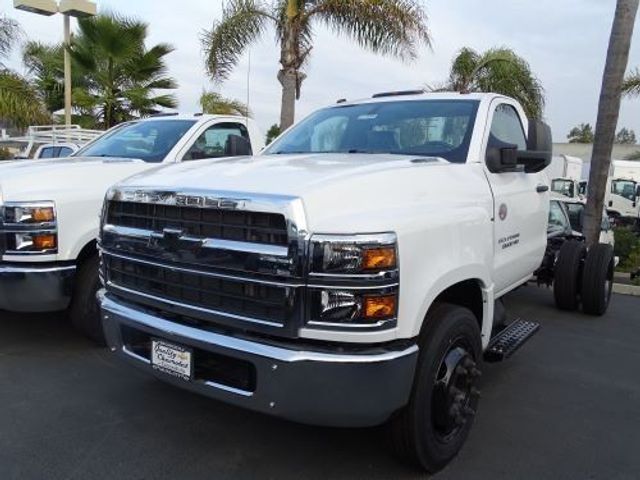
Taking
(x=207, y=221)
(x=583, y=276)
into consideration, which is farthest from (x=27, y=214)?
(x=583, y=276)

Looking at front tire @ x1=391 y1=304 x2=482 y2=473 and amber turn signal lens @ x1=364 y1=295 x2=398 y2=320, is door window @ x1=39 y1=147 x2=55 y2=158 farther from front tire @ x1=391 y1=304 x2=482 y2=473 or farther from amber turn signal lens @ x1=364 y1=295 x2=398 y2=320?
amber turn signal lens @ x1=364 y1=295 x2=398 y2=320

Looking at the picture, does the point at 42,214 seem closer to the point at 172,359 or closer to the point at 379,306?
the point at 172,359

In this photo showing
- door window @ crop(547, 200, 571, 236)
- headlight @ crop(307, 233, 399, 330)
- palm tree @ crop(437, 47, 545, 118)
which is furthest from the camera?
palm tree @ crop(437, 47, 545, 118)

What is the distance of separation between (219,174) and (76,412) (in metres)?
1.86

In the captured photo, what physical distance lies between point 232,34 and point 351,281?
11655mm

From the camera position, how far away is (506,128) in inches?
185

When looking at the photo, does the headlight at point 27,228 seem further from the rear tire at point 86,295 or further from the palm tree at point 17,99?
the palm tree at point 17,99

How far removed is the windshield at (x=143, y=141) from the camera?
20.2 ft

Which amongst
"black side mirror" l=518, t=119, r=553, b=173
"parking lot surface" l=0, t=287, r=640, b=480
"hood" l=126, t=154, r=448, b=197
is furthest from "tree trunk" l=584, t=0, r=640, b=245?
"hood" l=126, t=154, r=448, b=197

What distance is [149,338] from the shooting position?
3.37m

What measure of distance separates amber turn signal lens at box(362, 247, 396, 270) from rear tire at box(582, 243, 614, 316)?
476cm

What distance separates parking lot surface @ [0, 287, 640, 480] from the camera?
11.1 feet

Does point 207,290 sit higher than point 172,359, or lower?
higher

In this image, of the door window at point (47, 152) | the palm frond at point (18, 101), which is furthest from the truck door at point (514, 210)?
the palm frond at point (18, 101)
